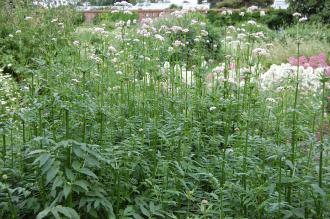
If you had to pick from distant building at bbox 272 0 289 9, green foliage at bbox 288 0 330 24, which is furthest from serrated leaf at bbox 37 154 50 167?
distant building at bbox 272 0 289 9

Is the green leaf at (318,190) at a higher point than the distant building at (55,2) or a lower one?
lower

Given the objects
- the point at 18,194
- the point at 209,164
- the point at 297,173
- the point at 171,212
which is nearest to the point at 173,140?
the point at 209,164

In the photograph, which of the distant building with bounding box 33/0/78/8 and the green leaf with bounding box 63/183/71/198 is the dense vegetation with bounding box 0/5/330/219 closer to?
the green leaf with bounding box 63/183/71/198

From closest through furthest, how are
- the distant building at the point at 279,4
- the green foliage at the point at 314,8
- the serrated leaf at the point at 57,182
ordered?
the serrated leaf at the point at 57,182
the green foliage at the point at 314,8
the distant building at the point at 279,4

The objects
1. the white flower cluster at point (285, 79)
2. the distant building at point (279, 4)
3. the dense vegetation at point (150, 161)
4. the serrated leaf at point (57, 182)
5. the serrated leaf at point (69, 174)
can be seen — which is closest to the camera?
the serrated leaf at point (57, 182)

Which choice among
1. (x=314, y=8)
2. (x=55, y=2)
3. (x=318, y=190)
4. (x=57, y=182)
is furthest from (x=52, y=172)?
(x=314, y=8)

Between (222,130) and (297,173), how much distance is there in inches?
49.0

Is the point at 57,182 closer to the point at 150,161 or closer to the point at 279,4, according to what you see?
the point at 150,161

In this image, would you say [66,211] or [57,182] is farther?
[57,182]

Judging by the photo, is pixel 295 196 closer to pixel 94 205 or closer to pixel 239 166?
pixel 239 166

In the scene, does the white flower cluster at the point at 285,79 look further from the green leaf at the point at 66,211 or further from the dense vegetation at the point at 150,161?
the green leaf at the point at 66,211

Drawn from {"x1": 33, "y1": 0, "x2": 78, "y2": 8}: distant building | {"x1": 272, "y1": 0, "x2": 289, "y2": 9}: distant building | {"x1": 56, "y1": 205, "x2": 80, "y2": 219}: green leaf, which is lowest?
{"x1": 56, "y1": 205, "x2": 80, "y2": 219}: green leaf

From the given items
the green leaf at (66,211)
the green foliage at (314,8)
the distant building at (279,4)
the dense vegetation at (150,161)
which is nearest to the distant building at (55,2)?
the dense vegetation at (150,161)

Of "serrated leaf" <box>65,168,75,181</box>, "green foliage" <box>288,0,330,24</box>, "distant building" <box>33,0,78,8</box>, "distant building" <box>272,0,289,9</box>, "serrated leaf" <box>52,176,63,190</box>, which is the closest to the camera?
"serrated leaf" <box>52,176,63,190</box>
